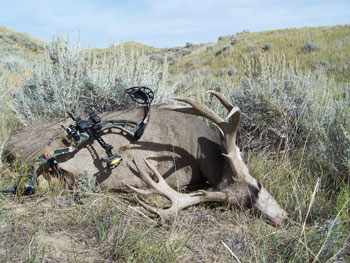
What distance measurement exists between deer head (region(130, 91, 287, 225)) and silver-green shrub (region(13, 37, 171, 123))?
2502mm

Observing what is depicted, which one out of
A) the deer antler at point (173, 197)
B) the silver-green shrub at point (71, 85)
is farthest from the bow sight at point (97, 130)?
the silver-green shrub at point (71, 85)

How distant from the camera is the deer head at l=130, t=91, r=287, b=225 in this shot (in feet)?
10.1

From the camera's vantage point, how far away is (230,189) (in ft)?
10.7

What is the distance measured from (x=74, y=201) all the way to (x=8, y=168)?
114cm

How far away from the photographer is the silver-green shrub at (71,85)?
536cm

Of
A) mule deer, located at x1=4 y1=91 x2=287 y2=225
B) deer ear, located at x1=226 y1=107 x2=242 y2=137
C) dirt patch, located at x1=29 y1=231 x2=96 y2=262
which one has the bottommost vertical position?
dirt patch, located at x1=29 y1=231 x2=96 y2=262

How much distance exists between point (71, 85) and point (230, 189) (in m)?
3.42

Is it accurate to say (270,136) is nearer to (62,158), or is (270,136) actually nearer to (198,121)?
(198,121)

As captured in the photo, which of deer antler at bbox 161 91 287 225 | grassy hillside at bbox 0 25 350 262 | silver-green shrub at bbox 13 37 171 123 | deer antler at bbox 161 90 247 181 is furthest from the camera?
silver-green shrub at bbox 13 37 171 123

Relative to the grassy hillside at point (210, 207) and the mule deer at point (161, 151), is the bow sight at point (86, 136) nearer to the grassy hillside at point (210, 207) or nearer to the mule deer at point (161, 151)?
the mule deer at point (161, 151)

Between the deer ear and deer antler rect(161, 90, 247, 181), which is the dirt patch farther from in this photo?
the deer ear

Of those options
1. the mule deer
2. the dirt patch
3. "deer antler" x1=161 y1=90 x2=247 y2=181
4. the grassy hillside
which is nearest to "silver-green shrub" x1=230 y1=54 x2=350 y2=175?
the grassy hillside

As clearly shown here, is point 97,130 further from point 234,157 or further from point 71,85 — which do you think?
point 71,85

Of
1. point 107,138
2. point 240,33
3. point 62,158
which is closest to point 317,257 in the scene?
point 107,138
